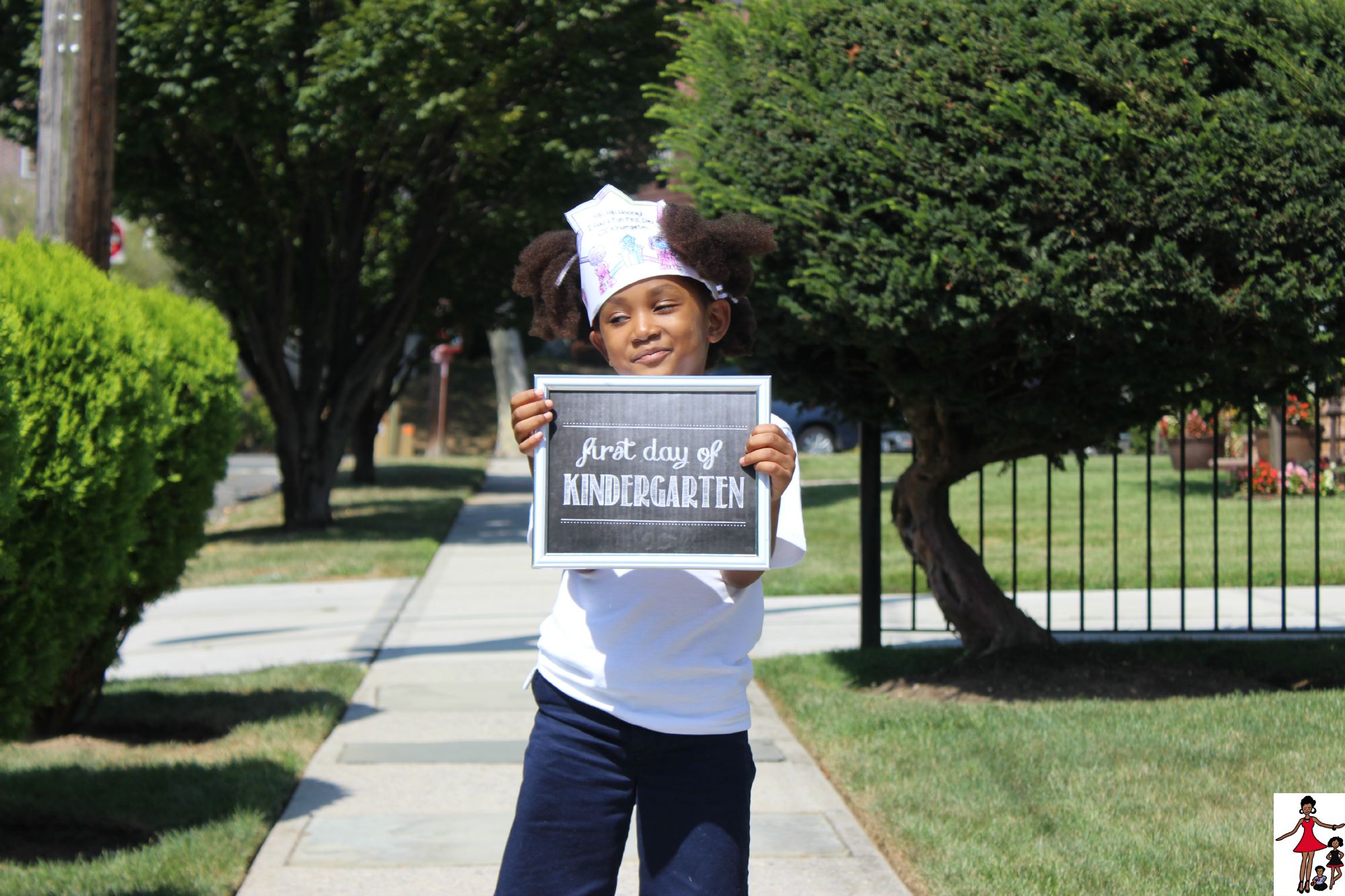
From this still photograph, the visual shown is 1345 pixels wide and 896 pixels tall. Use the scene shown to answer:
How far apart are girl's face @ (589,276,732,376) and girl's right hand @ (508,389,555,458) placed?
0.19m

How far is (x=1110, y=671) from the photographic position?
596 centimetres

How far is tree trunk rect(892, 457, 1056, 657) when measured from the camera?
6105mm

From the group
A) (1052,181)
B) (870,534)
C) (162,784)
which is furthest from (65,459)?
(870,534)

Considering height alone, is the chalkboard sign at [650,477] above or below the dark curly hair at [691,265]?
below

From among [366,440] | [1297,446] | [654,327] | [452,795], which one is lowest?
[452,795]

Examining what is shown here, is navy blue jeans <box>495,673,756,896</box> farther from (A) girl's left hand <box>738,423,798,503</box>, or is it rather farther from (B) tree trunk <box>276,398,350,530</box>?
(B) tree trunk <box>276,398,350,530</box>

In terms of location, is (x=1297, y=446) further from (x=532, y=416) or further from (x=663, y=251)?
(x=532, y=416)

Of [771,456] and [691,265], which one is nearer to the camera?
[771,456]

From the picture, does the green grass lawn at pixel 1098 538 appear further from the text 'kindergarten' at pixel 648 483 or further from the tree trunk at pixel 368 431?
the tree trunk at pixel 368 431

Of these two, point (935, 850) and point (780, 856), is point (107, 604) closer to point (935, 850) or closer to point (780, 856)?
point (780, 856)

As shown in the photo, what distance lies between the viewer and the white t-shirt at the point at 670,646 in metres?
2.39

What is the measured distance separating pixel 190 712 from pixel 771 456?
172 inches

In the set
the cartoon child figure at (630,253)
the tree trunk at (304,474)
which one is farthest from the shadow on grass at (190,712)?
the tree trunk at (304,474)

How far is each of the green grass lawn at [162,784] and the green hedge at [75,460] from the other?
0.40m
